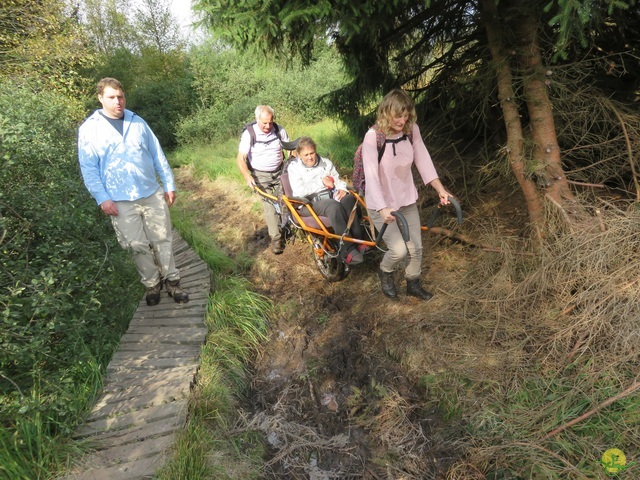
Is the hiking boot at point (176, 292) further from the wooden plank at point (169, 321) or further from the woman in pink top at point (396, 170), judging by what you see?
the woman in pink top at point (396, 170)

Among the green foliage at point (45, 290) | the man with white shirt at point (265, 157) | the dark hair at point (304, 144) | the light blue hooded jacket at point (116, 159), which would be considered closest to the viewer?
the green foliage at point (45, 290)

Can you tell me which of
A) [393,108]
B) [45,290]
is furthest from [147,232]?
[393,108]

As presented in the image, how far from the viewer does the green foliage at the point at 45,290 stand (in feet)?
7.92

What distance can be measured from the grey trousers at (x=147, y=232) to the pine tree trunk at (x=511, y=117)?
129 inches

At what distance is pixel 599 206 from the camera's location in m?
3.34

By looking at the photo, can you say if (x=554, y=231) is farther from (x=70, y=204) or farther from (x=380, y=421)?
(x=70, y=204)

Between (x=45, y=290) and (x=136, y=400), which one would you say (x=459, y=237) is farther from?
(x=45, y=290)

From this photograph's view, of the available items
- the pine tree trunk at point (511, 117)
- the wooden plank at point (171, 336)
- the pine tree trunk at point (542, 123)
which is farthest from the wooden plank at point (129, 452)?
the pine tree trunk at point (542, 123)

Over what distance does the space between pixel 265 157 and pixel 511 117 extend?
2907 millimetres

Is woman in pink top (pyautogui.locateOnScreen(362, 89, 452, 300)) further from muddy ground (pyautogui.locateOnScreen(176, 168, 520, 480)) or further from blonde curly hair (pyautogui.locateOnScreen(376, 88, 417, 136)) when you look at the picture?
muddy ground (pyautogui.locateOnScreen(176, 168, 520, 480))

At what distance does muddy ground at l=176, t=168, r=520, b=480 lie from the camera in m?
2.68

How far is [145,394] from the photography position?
292 cm

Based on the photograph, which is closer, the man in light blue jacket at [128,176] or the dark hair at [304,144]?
the man in light blue jacket at [128,176]

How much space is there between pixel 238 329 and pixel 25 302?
179 cm
